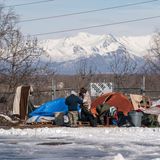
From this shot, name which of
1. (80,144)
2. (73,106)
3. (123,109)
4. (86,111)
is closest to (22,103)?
(86,111)

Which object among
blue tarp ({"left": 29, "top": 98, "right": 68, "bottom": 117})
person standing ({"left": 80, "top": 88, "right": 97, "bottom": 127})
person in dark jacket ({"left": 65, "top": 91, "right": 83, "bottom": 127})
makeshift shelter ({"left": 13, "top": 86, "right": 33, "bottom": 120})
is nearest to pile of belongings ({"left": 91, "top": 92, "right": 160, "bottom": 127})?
person standing ({"left": 80, "top": 88, "right": 97, "bottom": 127})

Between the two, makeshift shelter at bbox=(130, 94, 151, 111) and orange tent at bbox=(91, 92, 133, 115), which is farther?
makeshift shelter at bbox=(130, 94, 151, 111)

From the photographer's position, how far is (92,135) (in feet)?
74.8

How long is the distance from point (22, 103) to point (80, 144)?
1078 cm

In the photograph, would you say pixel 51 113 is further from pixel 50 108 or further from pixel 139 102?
pixel 139 102

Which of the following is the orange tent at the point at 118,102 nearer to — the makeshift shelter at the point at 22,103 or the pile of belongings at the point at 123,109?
the pile of belongings at the point at 123,109

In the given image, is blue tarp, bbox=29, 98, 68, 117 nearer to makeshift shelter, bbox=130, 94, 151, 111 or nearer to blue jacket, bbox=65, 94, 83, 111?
blue jacket, bbox=65, 94, 83, 111

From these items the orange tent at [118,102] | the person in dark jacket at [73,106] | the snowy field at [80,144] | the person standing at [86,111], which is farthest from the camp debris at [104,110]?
the snowy field at [80,144]

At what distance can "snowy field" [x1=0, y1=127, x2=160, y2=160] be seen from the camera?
17.0 m

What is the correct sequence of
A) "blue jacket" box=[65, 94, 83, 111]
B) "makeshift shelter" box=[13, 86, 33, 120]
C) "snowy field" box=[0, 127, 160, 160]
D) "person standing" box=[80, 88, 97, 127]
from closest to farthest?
"snowy field" box=[0, 127, 160, 160] < "blue jacket" box=[65, 94, 83, 111] < "person standing" box=[80, 88, 97, 127] < "makeshift shelter" box=[13, 86, 33, 120]

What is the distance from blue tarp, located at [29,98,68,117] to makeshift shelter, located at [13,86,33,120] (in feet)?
2.08

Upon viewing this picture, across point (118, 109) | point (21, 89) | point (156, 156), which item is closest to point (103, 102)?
point (118, 109)

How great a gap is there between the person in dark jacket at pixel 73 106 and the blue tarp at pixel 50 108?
5.65 feet

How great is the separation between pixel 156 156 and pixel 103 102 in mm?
A: 12670
